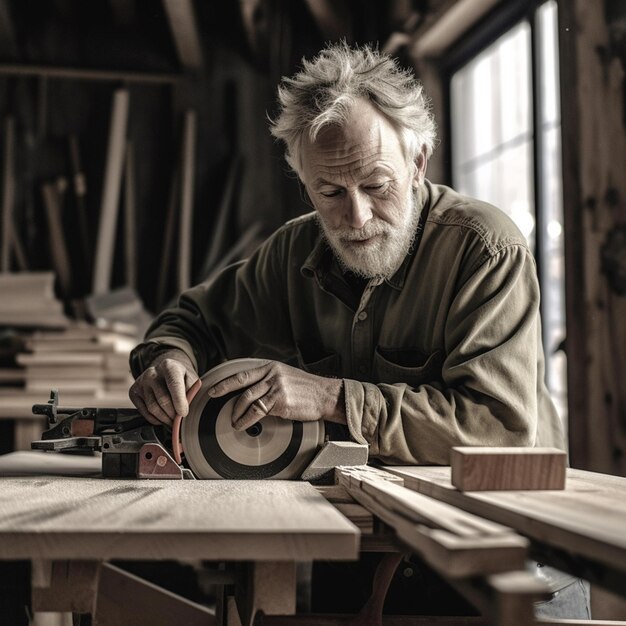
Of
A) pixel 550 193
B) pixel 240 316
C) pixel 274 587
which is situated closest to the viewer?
pixel 274 587

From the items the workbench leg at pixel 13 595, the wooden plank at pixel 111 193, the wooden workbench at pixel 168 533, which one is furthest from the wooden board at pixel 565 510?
the wooden plank at pixel 111 193

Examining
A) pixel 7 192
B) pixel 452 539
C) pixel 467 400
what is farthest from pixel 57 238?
pixel 452 539

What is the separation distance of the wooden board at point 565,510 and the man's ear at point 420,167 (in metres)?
1.01

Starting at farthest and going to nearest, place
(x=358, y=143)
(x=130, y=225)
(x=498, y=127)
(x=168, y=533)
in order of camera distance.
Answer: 1. (x=130, y=225)
2. (x=498, y=127)
3. (x=358, y=143)
4. (x=168, y=533)

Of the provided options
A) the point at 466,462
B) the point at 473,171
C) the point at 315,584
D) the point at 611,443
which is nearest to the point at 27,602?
the point at 315,584

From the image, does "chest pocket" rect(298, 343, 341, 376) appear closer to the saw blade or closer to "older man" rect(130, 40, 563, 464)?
"older man" rect(130, 40, 563, 464)

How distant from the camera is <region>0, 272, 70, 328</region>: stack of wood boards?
4793 mm

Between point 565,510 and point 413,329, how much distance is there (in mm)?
1113

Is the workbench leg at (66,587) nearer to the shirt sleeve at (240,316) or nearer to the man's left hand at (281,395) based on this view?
the man's left hand at (281,395)

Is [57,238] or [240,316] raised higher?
[57,238]

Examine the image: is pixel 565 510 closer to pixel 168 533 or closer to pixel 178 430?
pixel 168 533

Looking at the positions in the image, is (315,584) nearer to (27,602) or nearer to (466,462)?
(27,602)

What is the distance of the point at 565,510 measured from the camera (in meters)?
1.22

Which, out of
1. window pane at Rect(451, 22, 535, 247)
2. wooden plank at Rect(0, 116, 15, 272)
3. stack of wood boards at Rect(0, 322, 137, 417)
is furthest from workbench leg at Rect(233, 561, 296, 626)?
wooden plank at Rect(0, 116, 15, 272)
